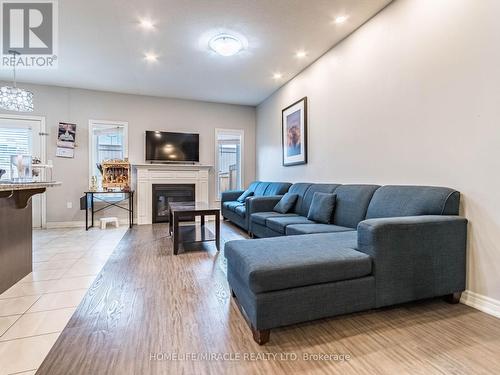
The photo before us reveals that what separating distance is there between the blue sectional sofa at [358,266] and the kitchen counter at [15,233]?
191 cm

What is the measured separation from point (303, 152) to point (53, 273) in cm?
358

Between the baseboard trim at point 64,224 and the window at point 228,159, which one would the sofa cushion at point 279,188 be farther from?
the baseboard trim at point 64,224

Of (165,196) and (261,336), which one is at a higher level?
(165,196)

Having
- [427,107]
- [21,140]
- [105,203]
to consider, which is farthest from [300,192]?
[21,140]

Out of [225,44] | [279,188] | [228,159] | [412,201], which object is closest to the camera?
[412,201]

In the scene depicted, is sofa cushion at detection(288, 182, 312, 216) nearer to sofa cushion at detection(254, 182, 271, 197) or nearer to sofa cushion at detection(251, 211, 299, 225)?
sofa cushion at detection(251, 211, 299, 225)

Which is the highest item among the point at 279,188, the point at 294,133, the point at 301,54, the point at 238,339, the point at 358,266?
the point at 301,54

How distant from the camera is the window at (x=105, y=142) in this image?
511 centimetres

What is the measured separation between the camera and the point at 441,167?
208 centimetres

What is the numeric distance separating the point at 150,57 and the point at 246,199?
8.37 ft

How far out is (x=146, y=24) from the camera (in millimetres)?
2875

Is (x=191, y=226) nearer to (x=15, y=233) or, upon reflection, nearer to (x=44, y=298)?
(x=15, y=233)

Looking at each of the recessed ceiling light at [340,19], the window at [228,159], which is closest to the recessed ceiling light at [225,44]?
the recessed ceiling light at [340,19]

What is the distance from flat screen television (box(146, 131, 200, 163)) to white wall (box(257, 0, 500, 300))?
3.12 meters
